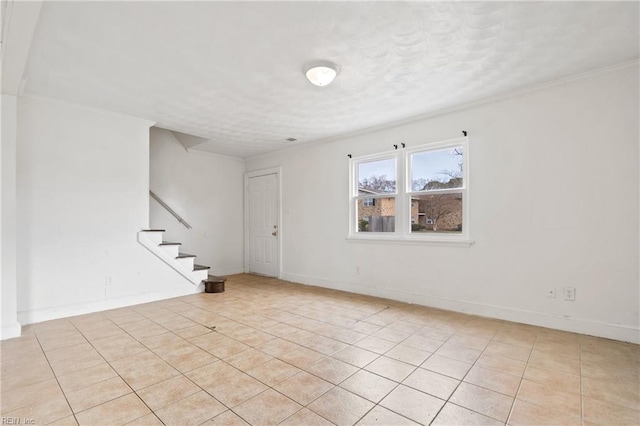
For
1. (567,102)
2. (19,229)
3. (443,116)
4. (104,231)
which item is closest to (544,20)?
(567,102)

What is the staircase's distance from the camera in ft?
14.2

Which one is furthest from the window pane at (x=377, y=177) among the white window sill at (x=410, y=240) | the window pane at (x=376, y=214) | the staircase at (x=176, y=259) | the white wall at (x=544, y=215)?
the staircase at (x=176, y=259)

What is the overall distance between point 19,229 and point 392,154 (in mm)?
4637

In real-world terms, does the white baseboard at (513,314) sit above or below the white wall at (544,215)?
below

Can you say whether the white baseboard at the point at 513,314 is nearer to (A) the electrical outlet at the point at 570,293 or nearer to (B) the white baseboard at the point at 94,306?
(A) the electrical outlet at the point at 570,293

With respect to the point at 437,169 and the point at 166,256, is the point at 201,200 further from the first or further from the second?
the point at 437,169

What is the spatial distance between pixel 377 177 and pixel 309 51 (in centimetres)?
251

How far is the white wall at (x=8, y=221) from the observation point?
3.01 m

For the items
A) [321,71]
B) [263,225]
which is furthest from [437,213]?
[263,225]

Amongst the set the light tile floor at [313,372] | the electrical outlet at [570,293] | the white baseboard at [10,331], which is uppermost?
the electrical outlet at [570,293]

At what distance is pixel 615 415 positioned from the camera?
1805 mm

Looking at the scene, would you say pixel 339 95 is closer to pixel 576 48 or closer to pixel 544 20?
pixel 544 20

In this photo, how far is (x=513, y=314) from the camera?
3.39 metres

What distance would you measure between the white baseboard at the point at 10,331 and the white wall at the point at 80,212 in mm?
435
